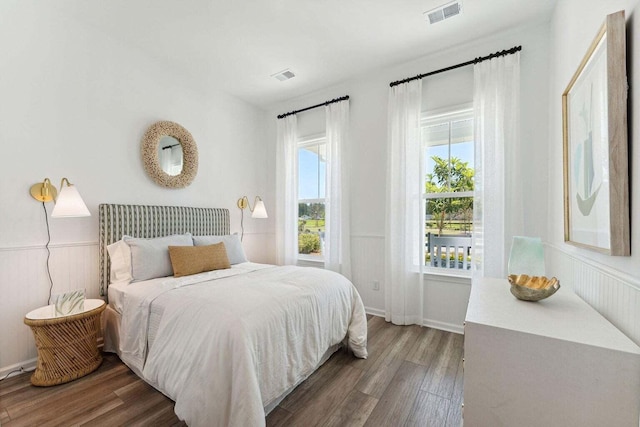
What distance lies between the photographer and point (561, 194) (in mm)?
2006

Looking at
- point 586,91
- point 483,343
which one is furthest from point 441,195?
point 483,343

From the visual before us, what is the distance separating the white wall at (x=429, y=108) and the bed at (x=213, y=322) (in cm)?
106

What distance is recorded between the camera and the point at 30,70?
214 centimetres

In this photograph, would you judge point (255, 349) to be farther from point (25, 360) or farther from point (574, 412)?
point (25, 360)

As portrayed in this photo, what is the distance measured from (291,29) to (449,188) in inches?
90.2

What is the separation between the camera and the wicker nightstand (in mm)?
1860

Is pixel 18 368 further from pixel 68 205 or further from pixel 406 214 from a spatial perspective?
pixel 406 214

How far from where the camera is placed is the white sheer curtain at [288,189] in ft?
13.1

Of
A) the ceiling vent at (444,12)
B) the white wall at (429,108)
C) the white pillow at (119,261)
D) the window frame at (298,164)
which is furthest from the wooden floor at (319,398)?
the ceiling vent at (444,12)

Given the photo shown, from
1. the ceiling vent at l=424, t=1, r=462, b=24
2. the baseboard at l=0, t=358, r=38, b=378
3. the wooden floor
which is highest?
the ceiling vent at l=424, t=1, r=462, b=24

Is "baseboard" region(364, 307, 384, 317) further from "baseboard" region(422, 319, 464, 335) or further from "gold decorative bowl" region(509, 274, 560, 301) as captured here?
"gold decorative bowl" region(509, 274, 560, 301)

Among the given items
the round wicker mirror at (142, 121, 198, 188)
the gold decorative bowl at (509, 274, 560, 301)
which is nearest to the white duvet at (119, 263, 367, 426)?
the gold decorative bowl at (509, 274, 560, 301)

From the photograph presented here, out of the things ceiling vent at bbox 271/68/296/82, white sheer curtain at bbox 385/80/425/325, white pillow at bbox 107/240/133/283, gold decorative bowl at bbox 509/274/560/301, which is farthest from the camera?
ceiling vent at bbox 271/68/296/82

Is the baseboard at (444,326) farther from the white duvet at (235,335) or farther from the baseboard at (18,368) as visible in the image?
the baseboard at (18,368)
